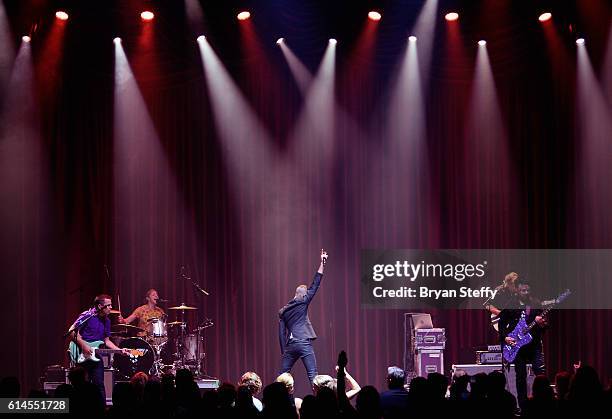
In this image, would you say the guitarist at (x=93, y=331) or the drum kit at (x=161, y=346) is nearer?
the guitarist at (x=93, y=331)

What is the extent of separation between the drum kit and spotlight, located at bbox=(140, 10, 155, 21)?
510 centimetres

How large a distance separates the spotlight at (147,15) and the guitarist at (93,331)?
5.54 meters

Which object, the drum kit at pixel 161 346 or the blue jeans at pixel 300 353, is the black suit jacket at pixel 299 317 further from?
the drum kit at pixel 161 346

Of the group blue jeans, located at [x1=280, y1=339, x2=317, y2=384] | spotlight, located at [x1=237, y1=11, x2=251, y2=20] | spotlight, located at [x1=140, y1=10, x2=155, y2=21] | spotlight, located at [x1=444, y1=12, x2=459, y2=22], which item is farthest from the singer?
spotlight, located at [x1=140, y1=10, x2=155, y2=21]

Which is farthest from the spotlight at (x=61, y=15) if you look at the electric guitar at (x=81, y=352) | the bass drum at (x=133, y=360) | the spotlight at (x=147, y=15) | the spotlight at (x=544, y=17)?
the spotlight at (x=544, y=17)

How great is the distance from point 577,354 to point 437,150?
4.35m

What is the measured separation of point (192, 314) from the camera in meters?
13.9

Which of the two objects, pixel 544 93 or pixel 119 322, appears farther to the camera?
pixel 544 93

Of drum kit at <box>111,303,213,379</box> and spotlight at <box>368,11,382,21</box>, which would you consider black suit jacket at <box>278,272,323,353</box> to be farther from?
spotlight at <box>368,11,382,21</box>

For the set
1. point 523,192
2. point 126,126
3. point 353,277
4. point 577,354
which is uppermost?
point 126,126

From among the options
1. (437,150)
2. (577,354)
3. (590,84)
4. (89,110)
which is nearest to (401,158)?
(437,150)

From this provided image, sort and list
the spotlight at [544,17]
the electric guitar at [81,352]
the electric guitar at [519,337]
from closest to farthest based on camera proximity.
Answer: the electric guitar at [519,337] → the electric guitar at [81,352] → the spotlight at [544,17]

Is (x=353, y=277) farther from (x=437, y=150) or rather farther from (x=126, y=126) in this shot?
(x=126, y=126)

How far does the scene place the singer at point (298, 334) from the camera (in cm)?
1067
